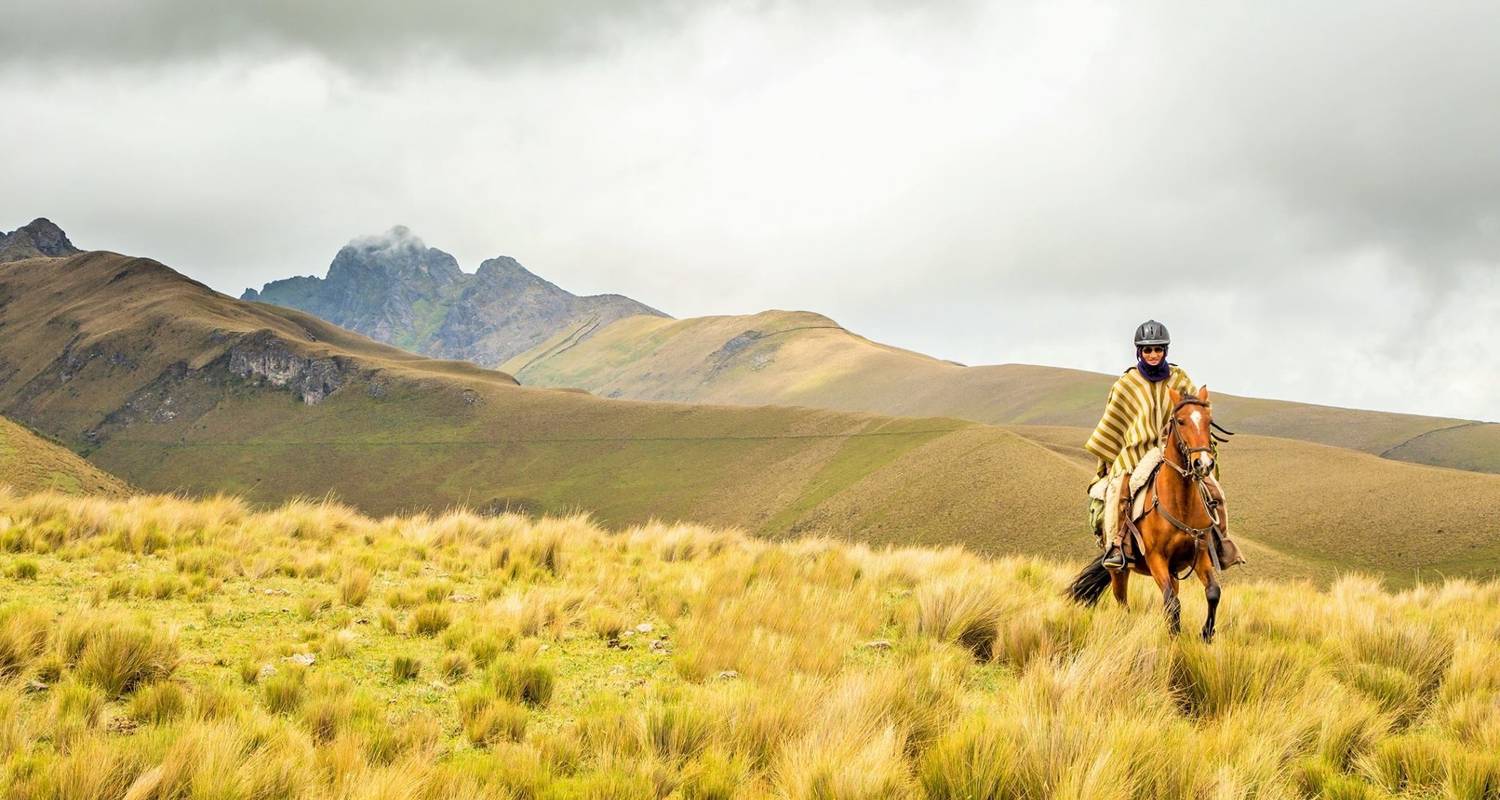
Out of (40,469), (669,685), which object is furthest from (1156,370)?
(40,469)

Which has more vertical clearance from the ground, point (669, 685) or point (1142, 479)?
point (1142, 479)

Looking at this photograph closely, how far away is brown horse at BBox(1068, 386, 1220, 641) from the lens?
7566mm

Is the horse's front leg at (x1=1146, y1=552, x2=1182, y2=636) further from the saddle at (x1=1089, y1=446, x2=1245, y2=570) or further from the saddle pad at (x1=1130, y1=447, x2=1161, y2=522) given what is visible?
the saddle pad at (x1=1130, y1=447, x2=1161, y2=522)

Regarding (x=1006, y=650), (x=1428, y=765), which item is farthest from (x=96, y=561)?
(x=1428, y=765)

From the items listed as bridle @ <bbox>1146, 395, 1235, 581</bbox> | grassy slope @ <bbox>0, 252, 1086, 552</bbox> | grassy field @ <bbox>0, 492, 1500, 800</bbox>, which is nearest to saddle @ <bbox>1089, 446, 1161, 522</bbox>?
bridle @ <bbox>1146, 395, 1235, 581</bbox>

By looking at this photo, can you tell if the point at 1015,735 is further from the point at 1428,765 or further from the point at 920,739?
the point at 1428,765

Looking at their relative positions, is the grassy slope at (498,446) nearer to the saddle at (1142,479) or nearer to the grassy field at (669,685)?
the saddle at (1142,479)

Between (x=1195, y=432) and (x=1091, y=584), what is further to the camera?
(x=1091, y=584)

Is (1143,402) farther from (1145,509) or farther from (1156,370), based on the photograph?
(1145,509)

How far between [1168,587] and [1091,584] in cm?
150

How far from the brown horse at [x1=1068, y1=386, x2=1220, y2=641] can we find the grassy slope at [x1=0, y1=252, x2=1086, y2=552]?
42.2 m

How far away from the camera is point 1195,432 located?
24.9 ft

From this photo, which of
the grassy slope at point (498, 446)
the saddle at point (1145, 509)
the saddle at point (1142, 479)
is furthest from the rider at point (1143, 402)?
the grassy slope at point (498, 446)

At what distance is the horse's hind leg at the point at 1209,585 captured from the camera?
287 inches
